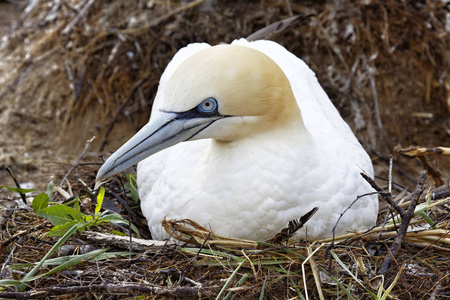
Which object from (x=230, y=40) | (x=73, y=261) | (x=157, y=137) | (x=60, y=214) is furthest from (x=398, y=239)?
(x=230, y=40)

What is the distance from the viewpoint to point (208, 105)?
9.30 feet

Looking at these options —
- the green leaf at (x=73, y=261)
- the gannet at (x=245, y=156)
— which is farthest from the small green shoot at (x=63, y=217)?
the gannet at (x=245, y=156)

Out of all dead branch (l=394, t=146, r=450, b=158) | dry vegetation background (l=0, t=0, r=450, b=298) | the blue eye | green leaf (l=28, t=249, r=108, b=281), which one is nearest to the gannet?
the blue eye

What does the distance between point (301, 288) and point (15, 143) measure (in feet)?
14.0

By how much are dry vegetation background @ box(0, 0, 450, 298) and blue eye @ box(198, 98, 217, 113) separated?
3283 mm

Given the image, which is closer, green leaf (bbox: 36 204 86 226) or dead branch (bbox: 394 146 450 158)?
green leaf (bbox: 36 204 86 226)

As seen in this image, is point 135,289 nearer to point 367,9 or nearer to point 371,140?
point 371,140

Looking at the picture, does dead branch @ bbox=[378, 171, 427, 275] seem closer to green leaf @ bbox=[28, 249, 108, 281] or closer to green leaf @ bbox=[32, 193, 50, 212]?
green leaf @ bbox=[28, 249, 108, 281]

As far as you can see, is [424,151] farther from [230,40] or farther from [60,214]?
[230,40]

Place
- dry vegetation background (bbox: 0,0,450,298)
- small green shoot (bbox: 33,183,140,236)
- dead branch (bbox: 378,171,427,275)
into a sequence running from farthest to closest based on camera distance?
dry vegetation background (bbox: 0,0,450,298) → small green shoot (bbox: 33,183,140,236) → dead branch (bbox: 378,171,427,275)

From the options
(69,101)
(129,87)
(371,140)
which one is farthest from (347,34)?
(69,101)

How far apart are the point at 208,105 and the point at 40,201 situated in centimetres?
112

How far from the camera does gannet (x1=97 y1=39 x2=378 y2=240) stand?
2814mm

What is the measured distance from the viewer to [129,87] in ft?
20.3
